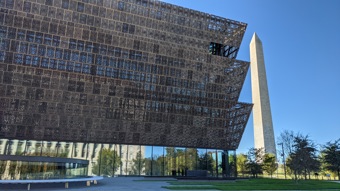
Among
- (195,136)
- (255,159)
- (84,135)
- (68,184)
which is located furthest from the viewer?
(255,159)

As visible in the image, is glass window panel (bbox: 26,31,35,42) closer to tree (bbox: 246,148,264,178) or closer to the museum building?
the museum building

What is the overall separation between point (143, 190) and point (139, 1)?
102ft

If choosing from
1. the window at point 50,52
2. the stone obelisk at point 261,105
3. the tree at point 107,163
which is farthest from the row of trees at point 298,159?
the window at point 50,52

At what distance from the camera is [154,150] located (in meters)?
47.0

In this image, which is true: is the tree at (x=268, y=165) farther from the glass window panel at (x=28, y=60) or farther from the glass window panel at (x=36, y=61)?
the glass window panel at (x=28, y=60)

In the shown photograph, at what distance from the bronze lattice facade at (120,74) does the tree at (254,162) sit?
4736 mm

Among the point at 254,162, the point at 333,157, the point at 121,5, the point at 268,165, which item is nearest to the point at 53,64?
the point at 121,5

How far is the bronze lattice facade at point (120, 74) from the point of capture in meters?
38.5

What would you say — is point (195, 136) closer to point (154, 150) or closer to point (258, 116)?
point (154, 150)

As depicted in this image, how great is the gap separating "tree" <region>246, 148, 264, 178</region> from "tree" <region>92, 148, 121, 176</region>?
23.7m

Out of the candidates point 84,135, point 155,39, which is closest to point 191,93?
point 155,39

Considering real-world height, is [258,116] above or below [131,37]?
below

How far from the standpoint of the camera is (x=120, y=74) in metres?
43.4

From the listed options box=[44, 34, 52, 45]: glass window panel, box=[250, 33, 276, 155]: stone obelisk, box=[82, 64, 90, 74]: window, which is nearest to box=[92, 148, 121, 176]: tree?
box=[82, 64, 90, 74]: window
